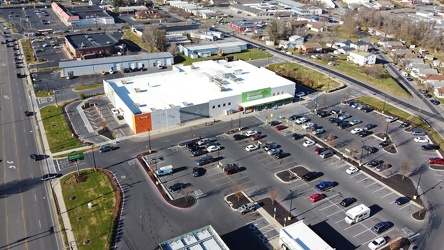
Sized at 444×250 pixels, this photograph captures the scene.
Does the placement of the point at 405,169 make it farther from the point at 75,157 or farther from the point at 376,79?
the point at 75,157

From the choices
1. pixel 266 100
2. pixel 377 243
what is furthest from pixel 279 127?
pixel 377 243

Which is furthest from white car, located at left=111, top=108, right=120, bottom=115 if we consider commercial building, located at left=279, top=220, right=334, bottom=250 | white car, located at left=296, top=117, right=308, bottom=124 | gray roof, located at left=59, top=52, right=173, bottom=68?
commercial building, located at left=279, top=220, right=334, bottom=250

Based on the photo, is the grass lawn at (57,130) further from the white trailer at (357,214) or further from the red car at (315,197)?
the white trailer at (357,214)

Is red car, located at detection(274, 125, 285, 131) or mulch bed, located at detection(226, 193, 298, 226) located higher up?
red car, located at detection(274, 125, 285, 131)

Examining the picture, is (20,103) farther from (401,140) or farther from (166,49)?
(401,140)

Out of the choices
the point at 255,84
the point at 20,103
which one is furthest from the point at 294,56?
the point at 20,103

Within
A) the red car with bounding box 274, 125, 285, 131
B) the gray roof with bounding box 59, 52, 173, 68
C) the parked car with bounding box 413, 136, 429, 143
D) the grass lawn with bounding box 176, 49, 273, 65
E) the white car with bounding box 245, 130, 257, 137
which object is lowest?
the parked car with bounding box 413, 136, 429, 143

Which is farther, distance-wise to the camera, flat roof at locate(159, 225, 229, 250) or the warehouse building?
the warehouse building

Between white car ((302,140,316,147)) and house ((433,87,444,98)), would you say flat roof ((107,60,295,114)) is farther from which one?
house ((433,87,444,98))
